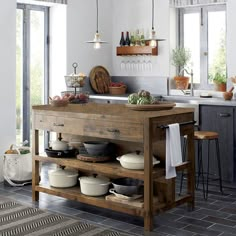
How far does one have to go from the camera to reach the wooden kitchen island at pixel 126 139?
4027 millimetres

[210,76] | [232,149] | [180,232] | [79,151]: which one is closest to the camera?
[180,232]

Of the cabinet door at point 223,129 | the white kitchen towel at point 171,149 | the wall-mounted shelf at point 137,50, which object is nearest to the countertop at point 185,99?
the cabinet door at point 223,129

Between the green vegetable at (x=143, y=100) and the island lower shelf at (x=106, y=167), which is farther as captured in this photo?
the green vegetable at (x=143, y=100)

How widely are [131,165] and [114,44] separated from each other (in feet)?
12.2

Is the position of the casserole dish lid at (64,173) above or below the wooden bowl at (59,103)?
below

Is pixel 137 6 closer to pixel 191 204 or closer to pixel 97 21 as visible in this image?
pixel 97 21

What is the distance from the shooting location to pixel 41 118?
4875mm

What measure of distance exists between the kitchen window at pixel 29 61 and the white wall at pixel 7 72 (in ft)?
1.89

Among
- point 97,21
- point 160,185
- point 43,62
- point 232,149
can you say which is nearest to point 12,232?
point 160,185

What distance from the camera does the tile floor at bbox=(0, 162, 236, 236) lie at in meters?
4.14

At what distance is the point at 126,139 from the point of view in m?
4.11

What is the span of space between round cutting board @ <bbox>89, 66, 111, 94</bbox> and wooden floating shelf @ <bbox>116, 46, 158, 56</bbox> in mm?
364

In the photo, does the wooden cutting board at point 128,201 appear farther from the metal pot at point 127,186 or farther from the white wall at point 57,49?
the white wall at point 57,49

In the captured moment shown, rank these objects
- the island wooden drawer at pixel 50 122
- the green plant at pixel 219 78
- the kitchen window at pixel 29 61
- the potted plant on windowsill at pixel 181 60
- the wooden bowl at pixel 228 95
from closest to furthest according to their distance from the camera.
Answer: the island wooden drawer at pixel 50 122, the wooden bowl at pixel 228 95, the green plant at pixel 219 78, the kitchen window at pixel 29 61, the potted plant on windowsill at pixel 181 60
